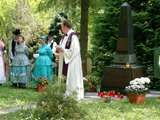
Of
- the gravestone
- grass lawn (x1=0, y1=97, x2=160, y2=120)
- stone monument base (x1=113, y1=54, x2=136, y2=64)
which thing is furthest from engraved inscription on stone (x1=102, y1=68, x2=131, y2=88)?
grass lawn (x1=0, y1=97, x2=160, y2=120)

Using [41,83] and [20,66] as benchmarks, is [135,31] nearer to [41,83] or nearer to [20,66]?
[41,83]

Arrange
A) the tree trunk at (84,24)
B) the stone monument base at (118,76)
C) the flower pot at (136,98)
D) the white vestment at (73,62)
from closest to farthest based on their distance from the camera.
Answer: the white vestment at (73,62)
the flower pot at (136,98)
the stone monument base at (118,76)
the tree trunk at (84,24)

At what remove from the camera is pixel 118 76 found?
9.49 metres

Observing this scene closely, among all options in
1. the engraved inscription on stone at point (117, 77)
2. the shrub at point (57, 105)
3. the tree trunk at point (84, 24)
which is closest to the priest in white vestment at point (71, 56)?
the shrub at point (57, 105)

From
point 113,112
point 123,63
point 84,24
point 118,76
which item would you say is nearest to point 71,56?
point 113,112

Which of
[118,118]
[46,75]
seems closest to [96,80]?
[46,75]

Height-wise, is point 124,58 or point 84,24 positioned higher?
point 84,24

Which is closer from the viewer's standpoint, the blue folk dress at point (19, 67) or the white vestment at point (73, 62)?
the white vestment at point (73, 62)

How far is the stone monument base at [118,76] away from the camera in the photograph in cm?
928

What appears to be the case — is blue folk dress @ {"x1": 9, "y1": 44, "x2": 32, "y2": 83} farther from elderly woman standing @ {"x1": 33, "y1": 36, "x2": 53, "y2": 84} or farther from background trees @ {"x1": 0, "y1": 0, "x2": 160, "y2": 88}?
background trees @ {"x1": 0, "y1": 0, "x2": 160, "y2": 88}

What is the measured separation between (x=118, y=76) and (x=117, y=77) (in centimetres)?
5

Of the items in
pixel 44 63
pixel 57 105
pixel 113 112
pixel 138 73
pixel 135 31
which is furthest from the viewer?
pixel 135 31

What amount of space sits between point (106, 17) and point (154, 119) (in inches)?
310

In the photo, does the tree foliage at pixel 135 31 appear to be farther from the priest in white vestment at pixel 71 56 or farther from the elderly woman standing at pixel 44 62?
the priest in white vestment at pixel 71 56
